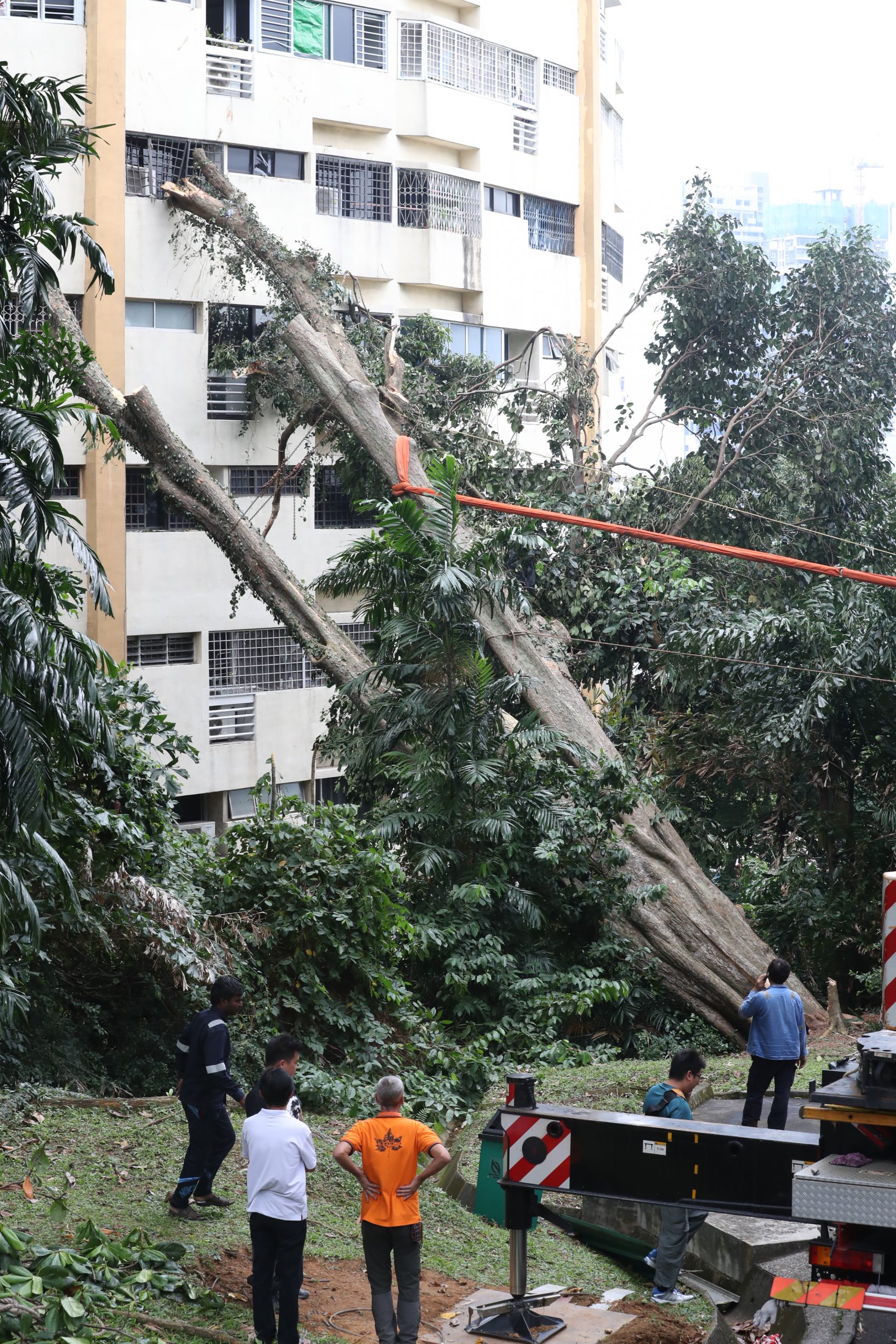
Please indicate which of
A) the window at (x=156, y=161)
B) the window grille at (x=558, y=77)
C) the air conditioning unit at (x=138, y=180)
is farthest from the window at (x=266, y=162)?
the window grille at (x=558, y=77)

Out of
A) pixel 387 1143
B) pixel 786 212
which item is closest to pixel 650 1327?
pixel 387 1143

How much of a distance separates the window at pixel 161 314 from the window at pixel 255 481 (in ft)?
8.06

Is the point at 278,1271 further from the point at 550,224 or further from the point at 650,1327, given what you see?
the point at 550,224

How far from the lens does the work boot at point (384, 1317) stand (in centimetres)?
511

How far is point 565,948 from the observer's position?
43.3ft

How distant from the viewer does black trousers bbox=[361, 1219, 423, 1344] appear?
512cm

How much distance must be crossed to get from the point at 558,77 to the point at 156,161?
32.2 feet

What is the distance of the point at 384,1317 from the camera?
5.11 m

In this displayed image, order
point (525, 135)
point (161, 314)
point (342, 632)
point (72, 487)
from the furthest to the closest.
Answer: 1. point (525, 135)
2. point (161, 314)
3. point (72, 487)
4. point (342, 632)

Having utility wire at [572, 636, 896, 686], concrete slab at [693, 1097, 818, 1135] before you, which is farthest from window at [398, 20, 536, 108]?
concrete slab at [693, 1097, 818, 1135]

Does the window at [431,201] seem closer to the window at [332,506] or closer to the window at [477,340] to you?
the window at [477,340]

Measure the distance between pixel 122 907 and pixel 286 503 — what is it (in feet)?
48.1

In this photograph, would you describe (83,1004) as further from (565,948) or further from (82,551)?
(565,948)

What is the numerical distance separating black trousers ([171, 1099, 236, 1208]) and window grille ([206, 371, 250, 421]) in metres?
16.9
